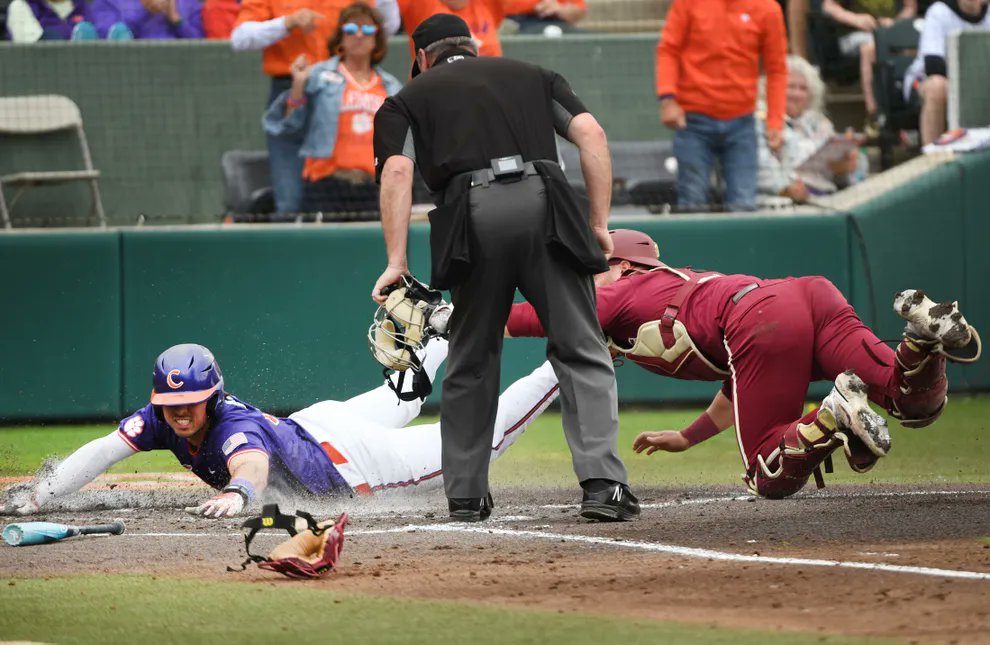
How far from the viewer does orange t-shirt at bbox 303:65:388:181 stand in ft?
34.5

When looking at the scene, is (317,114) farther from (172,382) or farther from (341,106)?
(172,382)

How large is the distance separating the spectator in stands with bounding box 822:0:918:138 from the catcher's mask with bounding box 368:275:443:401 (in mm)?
7288

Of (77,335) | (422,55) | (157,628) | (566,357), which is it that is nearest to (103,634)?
(157,628)

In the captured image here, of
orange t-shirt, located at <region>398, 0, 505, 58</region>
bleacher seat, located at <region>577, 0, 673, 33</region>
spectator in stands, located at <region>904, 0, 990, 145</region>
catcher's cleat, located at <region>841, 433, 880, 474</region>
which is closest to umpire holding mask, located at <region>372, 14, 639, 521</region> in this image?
catcher's cleat, located at <region>841, 433, 880, 474</region>

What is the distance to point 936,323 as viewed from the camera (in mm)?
5547

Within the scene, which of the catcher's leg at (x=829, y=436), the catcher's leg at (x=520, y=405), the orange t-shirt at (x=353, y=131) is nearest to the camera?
the catcher's leg at (x=829, y=436)

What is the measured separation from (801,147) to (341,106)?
→ 11.6ft

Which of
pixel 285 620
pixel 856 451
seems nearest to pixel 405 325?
pixel 856 451

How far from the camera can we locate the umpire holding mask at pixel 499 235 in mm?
6012

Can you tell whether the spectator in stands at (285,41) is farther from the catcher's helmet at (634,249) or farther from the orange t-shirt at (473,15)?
the catcher's helmet at (634,249)

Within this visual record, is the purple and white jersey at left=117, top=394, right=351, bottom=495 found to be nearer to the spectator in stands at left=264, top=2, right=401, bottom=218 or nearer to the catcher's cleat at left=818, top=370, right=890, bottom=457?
the catcher's cleat at left=818, top=370, right=890, bottom=457

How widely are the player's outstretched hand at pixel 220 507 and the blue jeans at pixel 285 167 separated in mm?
5334

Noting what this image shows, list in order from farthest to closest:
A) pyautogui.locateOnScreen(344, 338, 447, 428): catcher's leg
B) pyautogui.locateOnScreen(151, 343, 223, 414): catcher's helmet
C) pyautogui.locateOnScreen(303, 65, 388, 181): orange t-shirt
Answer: pyautogui.locateOnScreen(303, 65, 388, 181): orange t-shirt
pyautogui.locateOnScreen(344, 338, 447, 428): catcher's leg
pyautogui.locateOnScreen(151, 343, 223, 414): catcher's helmet

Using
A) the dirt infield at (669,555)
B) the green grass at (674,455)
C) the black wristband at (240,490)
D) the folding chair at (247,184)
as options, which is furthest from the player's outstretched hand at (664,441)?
the folding chair at (247,184)
